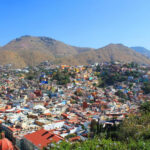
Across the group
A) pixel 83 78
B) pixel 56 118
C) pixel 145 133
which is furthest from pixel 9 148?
pixel 83 78

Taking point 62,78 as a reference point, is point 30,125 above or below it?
below

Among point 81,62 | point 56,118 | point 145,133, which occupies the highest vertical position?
point 81,62

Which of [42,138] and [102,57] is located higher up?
[102,57]

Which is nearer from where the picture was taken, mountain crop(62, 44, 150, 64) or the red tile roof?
the red tile roof

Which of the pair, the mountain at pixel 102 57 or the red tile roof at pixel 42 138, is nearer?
the red tile roof at pixel 42 138

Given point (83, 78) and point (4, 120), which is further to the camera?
point (83, 78)

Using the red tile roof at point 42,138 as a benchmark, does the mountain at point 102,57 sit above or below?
above

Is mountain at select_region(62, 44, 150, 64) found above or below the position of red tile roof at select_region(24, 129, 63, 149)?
above

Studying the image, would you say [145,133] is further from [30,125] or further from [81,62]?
[81,62]

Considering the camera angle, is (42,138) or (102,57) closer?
(42,138)

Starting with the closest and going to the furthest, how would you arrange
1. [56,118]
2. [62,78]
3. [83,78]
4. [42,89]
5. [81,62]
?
[56,118]
[42,89]
[62,78]
[83,78]
[81,62]

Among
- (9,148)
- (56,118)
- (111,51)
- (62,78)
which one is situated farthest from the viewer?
(111,51)
